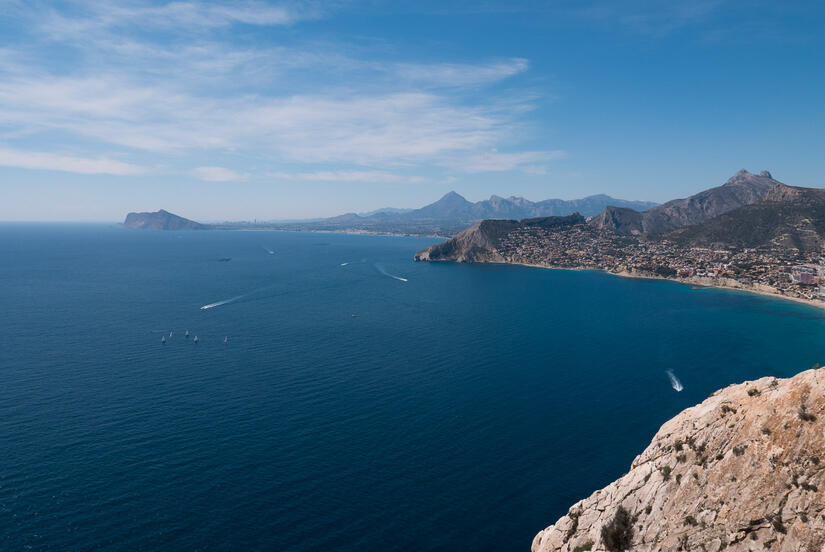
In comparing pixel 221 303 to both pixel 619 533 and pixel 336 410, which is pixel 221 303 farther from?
pixel 619 533

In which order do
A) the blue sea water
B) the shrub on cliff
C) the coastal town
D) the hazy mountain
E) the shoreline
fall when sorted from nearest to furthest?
1. the shrub on cliff
2. the blue sea water
3. the shoreline
4. the coastal town
5. the hazy mountain

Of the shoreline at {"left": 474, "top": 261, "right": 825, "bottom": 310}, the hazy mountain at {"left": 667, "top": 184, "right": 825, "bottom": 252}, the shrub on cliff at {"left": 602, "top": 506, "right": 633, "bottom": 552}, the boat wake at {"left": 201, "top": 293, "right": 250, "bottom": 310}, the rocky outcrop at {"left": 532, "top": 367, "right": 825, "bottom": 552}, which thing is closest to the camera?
the rocky outcrop at {"left": 532, "top": 367, "right": 825, "bottom": 552}

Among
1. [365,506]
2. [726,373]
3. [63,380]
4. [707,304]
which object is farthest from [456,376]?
[707,304]

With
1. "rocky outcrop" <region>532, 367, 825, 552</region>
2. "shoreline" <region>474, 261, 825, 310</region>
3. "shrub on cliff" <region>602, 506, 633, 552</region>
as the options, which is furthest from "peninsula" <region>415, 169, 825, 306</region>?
"shrub on cliff" <region>602, 506, 633, 552</region>

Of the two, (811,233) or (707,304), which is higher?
(811,233)

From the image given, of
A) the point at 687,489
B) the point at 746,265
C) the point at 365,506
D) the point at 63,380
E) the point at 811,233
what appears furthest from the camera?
the point at 811,233

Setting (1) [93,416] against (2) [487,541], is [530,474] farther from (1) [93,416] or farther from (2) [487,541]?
(1) [93,416]

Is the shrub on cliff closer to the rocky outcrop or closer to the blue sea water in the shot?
the rocky outcrop
